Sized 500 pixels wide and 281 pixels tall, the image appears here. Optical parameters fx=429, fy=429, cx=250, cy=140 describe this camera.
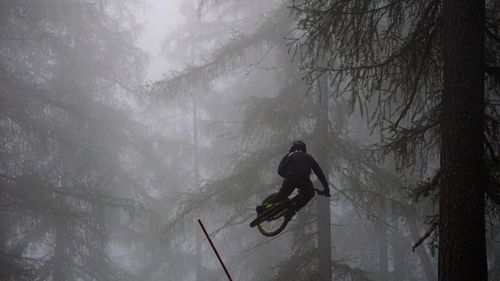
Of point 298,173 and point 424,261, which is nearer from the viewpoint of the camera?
point 298,173

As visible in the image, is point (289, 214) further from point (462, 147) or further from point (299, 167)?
point (462, 147)

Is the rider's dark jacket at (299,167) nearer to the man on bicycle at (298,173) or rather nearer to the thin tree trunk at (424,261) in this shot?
the man on bicycle at (298,173)

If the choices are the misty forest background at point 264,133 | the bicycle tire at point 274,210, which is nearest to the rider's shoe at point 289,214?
the bicycle tire at point 274,210

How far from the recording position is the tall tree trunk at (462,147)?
4750 mm

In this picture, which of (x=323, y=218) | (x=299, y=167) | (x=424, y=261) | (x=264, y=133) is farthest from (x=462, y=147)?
(x=424, y=261)

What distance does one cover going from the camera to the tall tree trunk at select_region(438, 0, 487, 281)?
475cm

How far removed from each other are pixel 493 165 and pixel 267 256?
1211cm

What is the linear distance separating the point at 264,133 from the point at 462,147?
7.31m

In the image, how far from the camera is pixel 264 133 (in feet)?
39.1

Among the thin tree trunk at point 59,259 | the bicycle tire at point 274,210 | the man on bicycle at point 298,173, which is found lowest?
the bicycle tire at point 274,210

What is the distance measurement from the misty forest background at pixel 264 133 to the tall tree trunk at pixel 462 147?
0.02 meters

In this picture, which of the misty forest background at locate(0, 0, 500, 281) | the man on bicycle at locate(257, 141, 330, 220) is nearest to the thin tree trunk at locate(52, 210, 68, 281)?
the misty forest background at locate(0, 0, 500, 281)

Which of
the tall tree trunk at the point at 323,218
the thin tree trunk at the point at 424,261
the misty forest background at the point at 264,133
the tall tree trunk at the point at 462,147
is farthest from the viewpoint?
the thin tree trunk at the point at 424,261

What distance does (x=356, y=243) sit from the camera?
20.5 metres
